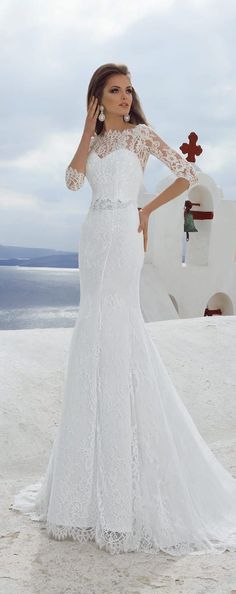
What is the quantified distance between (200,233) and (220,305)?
145 centimetres

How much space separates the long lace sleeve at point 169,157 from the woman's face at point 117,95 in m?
0.15

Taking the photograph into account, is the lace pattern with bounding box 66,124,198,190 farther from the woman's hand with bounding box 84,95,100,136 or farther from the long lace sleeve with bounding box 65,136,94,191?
the woman's hand with bounding box 84,95,100,136

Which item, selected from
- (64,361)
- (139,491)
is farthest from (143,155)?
(64,361)

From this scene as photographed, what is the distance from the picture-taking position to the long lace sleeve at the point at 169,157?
10.9 feet

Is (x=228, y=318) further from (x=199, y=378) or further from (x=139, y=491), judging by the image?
(x=139, y=491)

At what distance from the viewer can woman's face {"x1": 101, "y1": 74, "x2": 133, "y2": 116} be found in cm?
335

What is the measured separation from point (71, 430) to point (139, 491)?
0.40 m

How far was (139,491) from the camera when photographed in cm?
324

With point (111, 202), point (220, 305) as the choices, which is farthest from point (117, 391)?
point (220, 305)

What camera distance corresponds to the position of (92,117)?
3332 mm

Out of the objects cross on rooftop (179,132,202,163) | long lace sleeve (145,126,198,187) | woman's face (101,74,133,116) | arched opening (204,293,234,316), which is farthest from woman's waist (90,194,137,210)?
arched opening (204,293,234,316)

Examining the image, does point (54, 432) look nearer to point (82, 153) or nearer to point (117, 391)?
point (117, 391)

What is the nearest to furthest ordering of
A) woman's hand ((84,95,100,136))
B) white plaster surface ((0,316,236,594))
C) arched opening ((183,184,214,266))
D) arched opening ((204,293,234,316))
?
white plaster surface ((0,316,236,594)) < woman's hand ((84,95,100,136)) < arched opening ((183,184,214,266)) < arched opening ((204,293,234,316))

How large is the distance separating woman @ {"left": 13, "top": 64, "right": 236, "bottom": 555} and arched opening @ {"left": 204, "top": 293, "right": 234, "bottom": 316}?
9234 millimetres
